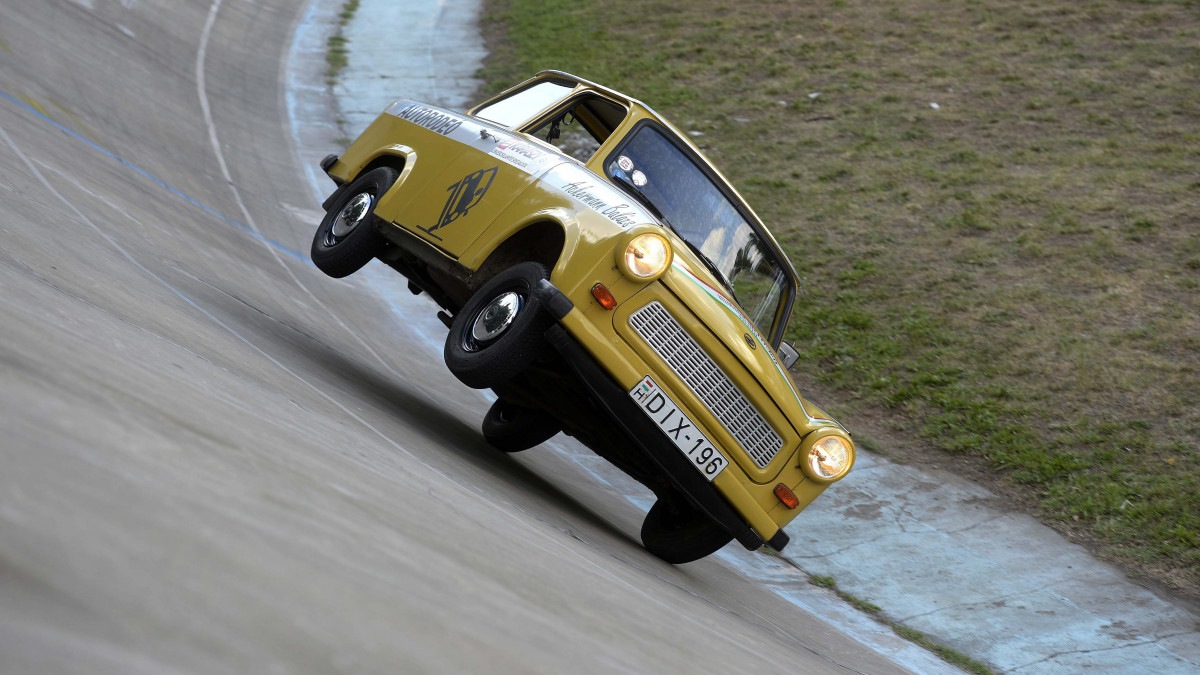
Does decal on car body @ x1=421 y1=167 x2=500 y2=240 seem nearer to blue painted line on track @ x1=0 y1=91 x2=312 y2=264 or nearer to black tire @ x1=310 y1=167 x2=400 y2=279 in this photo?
black tire @ x1=310 y1=167 x2=400 y2=279

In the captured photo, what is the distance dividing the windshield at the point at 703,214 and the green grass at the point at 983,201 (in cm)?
287

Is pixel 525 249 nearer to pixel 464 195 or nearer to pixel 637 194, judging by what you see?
pixel 464 195

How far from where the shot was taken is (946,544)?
23.3 feet

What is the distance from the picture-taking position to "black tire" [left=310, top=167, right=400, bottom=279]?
6.30m

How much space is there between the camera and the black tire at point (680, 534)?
5590mm

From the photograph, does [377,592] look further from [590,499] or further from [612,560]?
[590,499]

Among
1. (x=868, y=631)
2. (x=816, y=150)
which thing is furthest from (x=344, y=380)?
(x=816, y=150)

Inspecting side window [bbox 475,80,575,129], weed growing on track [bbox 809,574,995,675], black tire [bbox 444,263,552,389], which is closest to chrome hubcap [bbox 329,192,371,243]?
side window [bbox 475,80,575,129]

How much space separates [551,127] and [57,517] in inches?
212

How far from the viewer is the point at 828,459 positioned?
17.5ft

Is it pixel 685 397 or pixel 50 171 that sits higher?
pixel 50 171

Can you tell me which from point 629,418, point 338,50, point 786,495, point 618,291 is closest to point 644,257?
point 618,291

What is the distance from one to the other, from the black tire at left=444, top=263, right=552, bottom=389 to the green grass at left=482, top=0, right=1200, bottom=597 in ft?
14.8

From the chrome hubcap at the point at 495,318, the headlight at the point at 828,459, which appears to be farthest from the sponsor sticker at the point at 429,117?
the headlight at the point at 828,459
